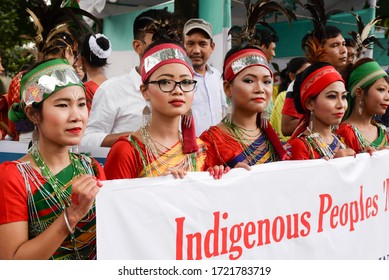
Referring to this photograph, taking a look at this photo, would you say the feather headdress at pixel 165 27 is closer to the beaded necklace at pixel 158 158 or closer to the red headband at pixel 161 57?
the red headband at pixel 161 57

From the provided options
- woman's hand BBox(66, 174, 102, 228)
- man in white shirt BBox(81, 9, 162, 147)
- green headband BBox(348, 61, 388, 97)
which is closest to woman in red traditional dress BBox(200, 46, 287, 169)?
man in white shirt BBox(81, 9, 162, 147)

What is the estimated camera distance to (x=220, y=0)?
521 centimetres

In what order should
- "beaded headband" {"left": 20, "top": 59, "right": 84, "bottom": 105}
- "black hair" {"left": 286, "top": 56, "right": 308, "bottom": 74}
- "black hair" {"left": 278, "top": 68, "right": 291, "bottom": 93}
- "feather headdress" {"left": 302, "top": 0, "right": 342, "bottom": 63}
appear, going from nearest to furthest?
1. "beaded headband" {"left": 20, "top": 59, "right": 84, "bottom": 105}
2. "feather headdress" {"left": 302, "top": 0, "right": 342, "bottom": 63}
3. "black hair" {"left": 286, "top": 56, "right": 308, "bottom": 74}
4. "black hair" {"left": 278, "top": 68, "right": 291, "bottom": 93}

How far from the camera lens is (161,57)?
3.00 meters

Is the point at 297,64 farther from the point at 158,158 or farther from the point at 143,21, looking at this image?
the point at 158,158

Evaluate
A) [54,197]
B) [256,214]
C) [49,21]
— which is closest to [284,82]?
[49,21]

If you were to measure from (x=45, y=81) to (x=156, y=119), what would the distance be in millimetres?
774

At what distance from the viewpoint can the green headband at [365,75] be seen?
14.4 ft

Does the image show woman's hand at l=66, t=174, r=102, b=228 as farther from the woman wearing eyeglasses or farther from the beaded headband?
the woman wearing eyeglasses

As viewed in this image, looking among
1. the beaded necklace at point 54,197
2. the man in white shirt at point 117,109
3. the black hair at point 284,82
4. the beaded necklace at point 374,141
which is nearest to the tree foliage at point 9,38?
the black hair at point 284,82

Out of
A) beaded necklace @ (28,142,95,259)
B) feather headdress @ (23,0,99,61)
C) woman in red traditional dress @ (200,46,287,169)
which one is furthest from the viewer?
woman in red traditional dress @ (200,46,287,169)

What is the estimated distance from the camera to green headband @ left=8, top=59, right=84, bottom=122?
2.40 m

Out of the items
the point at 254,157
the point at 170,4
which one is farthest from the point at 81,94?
the point at 170,4
